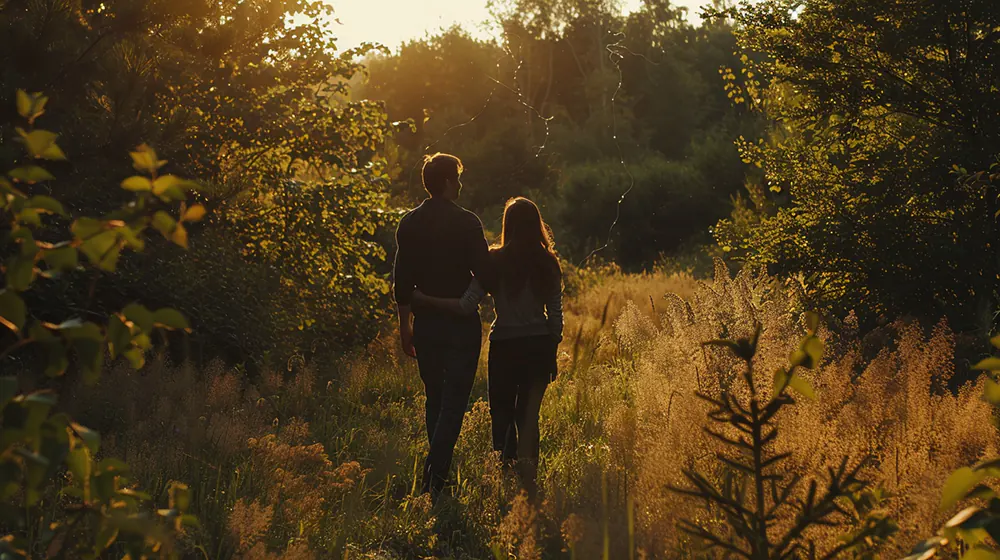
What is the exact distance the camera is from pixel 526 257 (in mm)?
5852

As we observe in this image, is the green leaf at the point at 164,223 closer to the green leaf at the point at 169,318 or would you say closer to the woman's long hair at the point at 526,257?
the green leaf at the point at 169,318

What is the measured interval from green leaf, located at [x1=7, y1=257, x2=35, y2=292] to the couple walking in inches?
159

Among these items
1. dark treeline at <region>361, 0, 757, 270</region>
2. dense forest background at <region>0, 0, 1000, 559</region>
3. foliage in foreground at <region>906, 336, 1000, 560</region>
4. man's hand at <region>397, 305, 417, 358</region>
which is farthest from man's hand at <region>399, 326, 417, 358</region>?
dark treeline at <region>361, 0, 757, 270</region>

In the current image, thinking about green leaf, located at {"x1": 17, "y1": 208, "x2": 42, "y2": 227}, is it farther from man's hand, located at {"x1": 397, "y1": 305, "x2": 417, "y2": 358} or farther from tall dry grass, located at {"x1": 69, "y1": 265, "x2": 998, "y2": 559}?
man's hand, located at {"x1": 397, "y1": 305, "x2": 417, "y2": 358}

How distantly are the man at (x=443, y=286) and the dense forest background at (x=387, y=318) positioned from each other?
287mm

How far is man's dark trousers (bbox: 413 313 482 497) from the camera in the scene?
561 centimetres

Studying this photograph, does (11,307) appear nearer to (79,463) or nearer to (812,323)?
(79,463)

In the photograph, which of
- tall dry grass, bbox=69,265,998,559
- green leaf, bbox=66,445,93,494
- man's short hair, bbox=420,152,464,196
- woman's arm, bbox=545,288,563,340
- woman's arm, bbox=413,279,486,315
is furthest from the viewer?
woman's arm, bbox=545,288,563,340

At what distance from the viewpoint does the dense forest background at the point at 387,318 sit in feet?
6.51

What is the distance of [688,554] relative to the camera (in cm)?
385

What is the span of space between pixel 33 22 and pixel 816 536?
530 centimetres

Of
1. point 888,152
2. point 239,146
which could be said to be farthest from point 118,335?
point 888,152

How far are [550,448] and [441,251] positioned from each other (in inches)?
78.4

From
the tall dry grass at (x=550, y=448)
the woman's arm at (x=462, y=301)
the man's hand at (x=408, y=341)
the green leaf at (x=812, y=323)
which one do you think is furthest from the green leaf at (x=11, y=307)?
the man's hand at (x=408, y=341)
